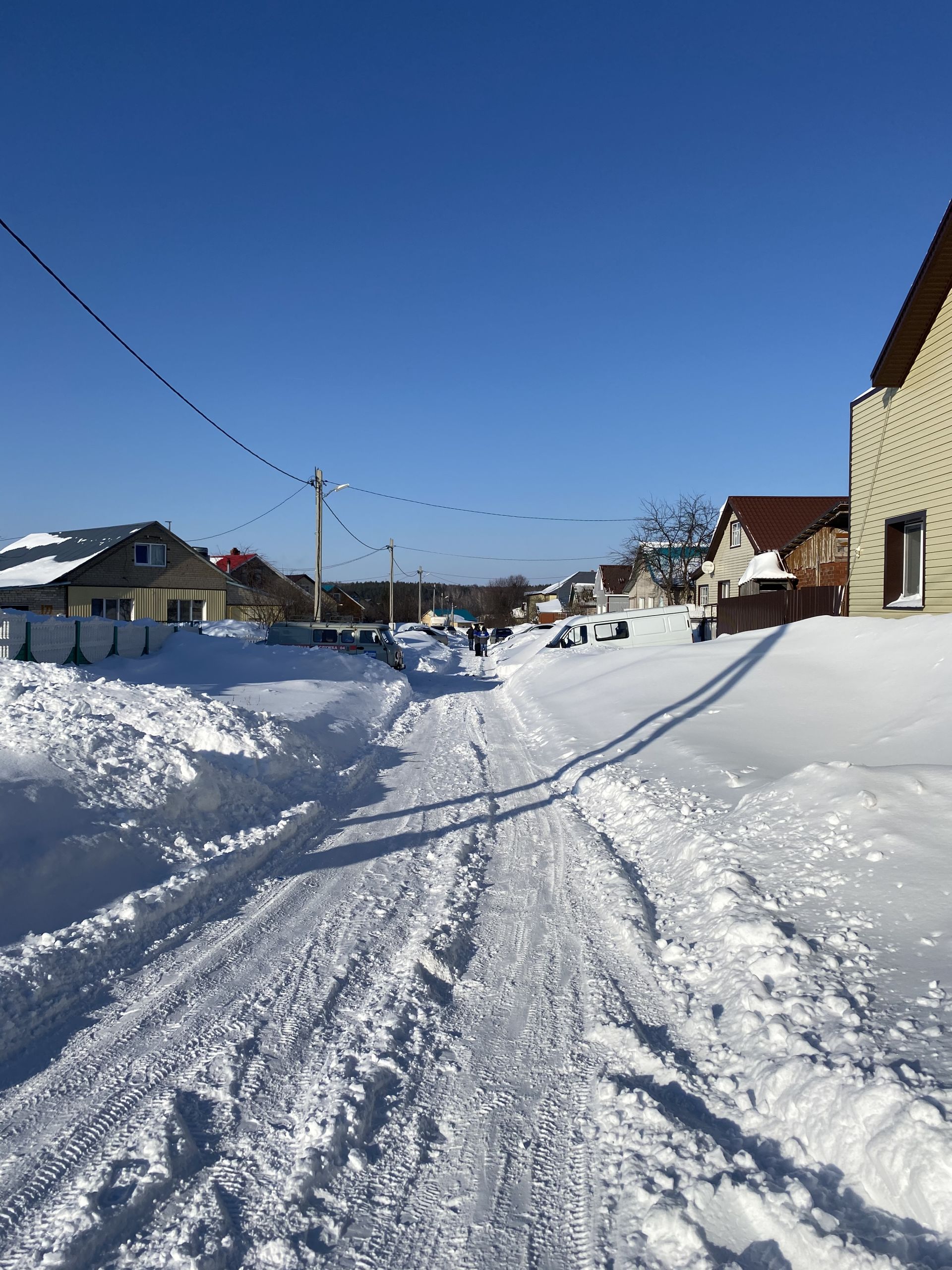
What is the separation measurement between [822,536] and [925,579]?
40.4ft

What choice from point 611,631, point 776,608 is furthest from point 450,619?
point 776,608

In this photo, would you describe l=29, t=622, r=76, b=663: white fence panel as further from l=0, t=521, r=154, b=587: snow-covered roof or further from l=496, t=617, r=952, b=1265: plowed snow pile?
l=0, t=521, r=154, b=587: snow-covered roof

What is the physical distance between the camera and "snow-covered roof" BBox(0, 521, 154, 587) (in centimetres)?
4222

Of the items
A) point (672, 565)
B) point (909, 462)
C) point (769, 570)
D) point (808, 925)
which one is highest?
point (672, 565)

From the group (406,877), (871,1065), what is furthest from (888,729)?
(871,1065)

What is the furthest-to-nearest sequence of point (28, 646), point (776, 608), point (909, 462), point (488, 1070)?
1. point (776, 608)
2. point (28, 646)
3. point (909, 462)
4. point (488, 1070)

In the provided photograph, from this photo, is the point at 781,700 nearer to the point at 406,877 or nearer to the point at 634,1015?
the point at 406,877

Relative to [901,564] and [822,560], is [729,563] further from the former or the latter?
[901,564]

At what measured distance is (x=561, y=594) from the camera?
106 metres

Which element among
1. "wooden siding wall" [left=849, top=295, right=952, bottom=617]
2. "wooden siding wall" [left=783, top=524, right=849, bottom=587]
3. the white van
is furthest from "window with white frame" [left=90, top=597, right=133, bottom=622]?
"wooden siding wall" [left=849, top=295, right=952, bottom=617]

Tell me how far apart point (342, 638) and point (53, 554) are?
28.1m

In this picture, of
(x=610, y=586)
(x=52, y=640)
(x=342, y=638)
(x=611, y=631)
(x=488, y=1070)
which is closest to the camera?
(x=488, y=1070)

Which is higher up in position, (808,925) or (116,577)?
(116,577)

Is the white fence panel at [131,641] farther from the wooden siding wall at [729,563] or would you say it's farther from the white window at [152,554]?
the white window at [152,554]
